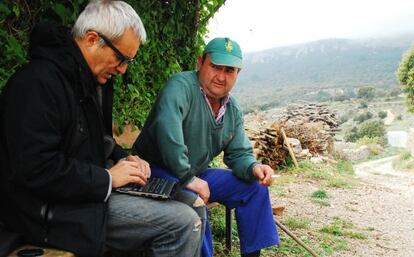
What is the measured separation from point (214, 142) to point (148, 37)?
1.40 m

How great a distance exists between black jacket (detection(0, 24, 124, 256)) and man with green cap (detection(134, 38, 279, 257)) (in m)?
1.02

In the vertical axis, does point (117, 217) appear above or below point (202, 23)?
below

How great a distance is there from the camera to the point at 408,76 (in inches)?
1522

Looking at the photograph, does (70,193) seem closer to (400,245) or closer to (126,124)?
(126,124)

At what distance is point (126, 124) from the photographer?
442 centimetres

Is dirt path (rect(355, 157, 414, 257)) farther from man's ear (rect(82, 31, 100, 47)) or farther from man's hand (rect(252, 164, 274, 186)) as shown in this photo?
man's ear (rect(82, 31, 100, 47))

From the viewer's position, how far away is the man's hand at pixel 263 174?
3480 millimetres

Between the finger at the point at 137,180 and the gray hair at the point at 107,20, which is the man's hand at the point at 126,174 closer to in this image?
the finger at the point at 137,180

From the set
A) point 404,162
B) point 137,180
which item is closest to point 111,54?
point 137,180

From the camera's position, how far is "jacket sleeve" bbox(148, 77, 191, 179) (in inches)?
127

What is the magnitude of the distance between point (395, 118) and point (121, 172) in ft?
208

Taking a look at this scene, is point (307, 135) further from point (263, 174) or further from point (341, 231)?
point (263, 174)

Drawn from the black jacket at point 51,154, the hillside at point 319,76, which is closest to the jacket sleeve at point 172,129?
the black jacket at point 51,154

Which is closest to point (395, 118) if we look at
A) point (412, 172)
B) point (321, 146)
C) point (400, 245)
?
point (412, 172)
